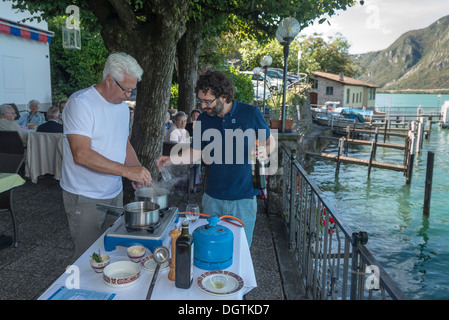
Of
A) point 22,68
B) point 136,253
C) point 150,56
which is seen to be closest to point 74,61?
point 22,68

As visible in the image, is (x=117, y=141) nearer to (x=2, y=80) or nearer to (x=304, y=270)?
(x=304, y=270)

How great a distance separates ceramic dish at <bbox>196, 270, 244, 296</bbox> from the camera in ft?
5.86

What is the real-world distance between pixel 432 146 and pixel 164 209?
3779 cm

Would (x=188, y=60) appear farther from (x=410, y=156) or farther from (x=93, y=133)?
(x=410, y=156)

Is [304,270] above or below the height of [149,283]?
below

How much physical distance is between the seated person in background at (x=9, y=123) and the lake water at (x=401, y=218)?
33.0 feet

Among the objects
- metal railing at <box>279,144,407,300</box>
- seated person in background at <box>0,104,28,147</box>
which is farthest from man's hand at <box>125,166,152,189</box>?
seated person in background at <box>0,104,28,147</box>

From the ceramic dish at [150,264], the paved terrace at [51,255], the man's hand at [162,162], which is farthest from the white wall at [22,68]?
the ceramic dish at [150,264]

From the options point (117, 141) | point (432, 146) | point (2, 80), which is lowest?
point (432, 146)

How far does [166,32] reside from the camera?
571 cm

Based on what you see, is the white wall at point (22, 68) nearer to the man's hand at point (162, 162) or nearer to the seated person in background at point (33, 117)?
the seated person in background at point (33, 117)

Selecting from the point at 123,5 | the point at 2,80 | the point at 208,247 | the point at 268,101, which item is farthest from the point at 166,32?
the point at 268,101

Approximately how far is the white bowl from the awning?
14625 mm

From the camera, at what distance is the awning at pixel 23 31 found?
13.2m
